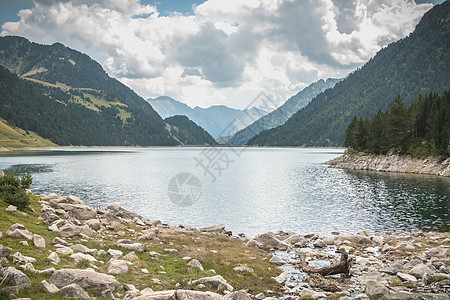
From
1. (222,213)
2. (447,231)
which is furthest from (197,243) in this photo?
(447,231)

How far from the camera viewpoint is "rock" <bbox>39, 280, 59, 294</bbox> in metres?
11.9

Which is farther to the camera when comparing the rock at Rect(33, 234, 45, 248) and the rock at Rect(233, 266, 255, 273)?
the rock at Rect(233, 266, 255, 273)

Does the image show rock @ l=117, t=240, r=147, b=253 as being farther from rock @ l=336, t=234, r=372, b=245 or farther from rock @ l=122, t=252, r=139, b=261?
rock @ l=336, t=234, r=372, b=245

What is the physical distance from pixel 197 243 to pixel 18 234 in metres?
13.9

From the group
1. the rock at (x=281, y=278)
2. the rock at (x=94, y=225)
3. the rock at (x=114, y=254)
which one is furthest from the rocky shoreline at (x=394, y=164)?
the rock at (x=114, y=254)

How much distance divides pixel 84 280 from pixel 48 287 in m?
1.43

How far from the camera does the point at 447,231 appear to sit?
34.3 metres

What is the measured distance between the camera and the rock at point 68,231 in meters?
21.3

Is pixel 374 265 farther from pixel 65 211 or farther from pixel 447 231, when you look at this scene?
pixel 65 211

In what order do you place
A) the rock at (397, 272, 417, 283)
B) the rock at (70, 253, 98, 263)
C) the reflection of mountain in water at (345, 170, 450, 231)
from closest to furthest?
the rock at (70, 253, 98, 263) → the rock at (397, 272, 417, 283) → the reflection of mountain in water at (345, 170, 450, 231)

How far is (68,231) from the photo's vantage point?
2175 cm

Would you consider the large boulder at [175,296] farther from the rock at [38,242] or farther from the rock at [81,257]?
the rock at [38,242]

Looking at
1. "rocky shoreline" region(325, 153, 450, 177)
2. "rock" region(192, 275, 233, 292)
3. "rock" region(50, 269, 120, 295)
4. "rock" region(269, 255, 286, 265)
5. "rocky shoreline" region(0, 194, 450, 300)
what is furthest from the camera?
"rocky shoreline" region(325, 153, 450, 177)

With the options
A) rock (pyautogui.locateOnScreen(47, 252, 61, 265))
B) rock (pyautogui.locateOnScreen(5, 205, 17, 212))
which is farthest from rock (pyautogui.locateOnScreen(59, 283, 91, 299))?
rock (pyautogui.locateOnScreen(5, 205, 17, 212))
